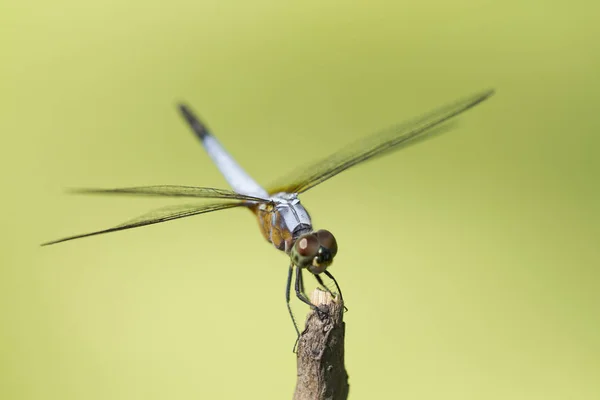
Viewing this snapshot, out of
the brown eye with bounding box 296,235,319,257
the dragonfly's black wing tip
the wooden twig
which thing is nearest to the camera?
the wooden twig

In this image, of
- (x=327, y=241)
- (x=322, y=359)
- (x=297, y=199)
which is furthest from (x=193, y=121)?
(x=322, y=359)

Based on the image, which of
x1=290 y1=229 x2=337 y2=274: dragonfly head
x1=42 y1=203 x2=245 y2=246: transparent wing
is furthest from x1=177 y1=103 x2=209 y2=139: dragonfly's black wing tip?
x1=290 y1=229 x2=337 y2=274: dragonfly head

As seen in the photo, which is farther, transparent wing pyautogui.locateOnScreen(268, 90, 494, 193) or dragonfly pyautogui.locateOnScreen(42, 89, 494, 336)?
transparent wing pyautogui.locateOnScreen(268, 90, 494, 193)

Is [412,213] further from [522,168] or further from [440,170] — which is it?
A: [522,168]

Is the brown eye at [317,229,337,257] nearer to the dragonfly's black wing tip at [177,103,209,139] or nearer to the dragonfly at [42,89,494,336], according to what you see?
the dragonfly at [42,89,494,336]

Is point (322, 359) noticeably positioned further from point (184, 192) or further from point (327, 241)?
point (184, 192)

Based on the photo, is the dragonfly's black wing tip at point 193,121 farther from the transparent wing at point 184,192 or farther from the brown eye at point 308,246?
the brown eye at point 308,246

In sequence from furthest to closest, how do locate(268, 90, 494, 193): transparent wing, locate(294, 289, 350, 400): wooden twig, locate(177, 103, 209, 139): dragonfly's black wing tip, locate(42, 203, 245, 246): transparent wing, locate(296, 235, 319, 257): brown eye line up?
locate(177, 103, 209, 139): dragonfly's black wing tip < locate(268, 90, 494, 193): transparent wing < locate(42, 203, 245, 246): transparent wing < locate(296, 235, 319, 257): brown eye < locate(294, 289, 350, 400): wooden twig
